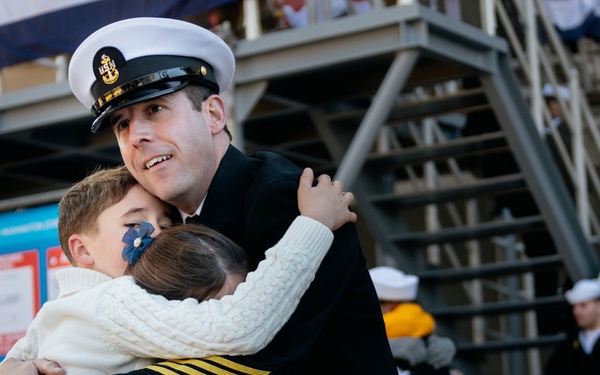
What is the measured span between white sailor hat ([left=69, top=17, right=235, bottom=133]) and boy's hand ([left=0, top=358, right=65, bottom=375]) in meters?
0.63

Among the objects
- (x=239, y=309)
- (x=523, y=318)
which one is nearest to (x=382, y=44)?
(x=239, y=309)

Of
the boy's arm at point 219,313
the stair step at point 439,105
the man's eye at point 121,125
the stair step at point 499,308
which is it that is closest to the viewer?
the boy's arm at point 219,313

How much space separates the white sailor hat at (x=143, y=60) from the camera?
2.89 m

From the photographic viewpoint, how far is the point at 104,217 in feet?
9.57

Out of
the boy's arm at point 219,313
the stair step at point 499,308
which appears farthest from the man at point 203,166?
the stair step at point 499,308

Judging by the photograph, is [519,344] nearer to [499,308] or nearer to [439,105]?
[499,308]

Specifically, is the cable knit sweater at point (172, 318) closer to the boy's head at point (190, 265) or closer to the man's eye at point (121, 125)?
the boy's head at point (190, 265)

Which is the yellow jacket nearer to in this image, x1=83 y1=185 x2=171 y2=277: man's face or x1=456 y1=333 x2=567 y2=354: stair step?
x1=456 y1=333 x2=567 y2=354: stair step

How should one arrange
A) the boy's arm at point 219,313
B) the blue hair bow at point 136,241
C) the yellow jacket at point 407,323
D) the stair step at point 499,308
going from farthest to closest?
the stair step at point 499,308 → the yellow jacket at point 407,323 → the blue hair bow at point 136,241 → the boy's arm at point 219,313

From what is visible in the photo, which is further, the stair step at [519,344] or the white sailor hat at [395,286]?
the stair step at [519,344]

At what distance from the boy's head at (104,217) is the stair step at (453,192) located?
5.00 meters

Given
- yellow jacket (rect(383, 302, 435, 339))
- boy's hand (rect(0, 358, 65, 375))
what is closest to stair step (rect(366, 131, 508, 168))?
yellow jacket (rect(383, 302, 435, 339))

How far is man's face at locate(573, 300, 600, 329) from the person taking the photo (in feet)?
24.1

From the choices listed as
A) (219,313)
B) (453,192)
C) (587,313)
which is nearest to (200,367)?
(219,313)
